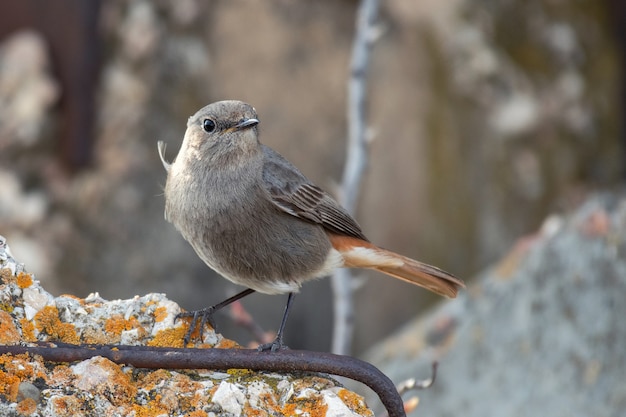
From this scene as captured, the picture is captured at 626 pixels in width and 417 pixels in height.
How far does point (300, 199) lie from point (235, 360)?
1453 millimetres

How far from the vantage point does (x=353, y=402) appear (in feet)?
8.64

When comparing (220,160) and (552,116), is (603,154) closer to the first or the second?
(552,116)

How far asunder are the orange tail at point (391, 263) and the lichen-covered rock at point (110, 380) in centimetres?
137

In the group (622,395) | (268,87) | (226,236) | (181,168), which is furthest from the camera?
(268,87)

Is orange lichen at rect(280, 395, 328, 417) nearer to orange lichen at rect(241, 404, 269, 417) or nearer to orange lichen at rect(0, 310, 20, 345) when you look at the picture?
orange lichen at rect(241, 404, 269, 417)

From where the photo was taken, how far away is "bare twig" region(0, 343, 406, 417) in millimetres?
2568

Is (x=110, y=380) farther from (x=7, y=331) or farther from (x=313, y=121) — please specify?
(x=313, y=121)

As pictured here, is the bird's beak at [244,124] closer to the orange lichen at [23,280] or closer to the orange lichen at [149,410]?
the orange lichen at [23,280]

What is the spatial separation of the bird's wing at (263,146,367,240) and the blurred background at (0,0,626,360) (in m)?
2.66

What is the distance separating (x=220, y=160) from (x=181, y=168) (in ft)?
0.56

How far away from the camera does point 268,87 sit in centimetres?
727

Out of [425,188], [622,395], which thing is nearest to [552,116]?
[425,188]

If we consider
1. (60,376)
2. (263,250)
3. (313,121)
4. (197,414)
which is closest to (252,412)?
(197,414)

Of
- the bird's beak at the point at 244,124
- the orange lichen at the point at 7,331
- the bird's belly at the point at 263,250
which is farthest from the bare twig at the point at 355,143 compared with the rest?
the orange lichen at the point at 7,331
